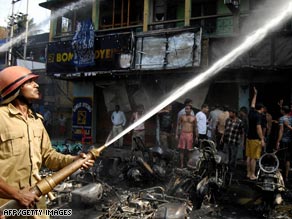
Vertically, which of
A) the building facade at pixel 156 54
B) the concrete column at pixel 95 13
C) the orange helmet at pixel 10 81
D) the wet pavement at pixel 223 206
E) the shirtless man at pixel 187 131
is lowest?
the wet pavement at pixel 223 206

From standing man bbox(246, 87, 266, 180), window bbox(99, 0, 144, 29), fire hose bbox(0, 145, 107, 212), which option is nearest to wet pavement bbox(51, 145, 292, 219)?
standing man bbox(246, 87, 266, 180)

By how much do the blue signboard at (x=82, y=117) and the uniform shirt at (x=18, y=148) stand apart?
1294 centimetres

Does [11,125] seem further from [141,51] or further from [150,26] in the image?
[150,26]

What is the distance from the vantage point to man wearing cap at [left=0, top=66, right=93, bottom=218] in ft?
7.50

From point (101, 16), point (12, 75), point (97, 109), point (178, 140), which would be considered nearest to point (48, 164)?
point (12, 75)

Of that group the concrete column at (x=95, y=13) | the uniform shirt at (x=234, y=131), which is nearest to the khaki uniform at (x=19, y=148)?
the uniform shirt at (x=234, y=131)

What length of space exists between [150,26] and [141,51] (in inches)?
62.5

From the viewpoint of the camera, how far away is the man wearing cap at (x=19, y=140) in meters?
2.29

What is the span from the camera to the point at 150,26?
1383 cm

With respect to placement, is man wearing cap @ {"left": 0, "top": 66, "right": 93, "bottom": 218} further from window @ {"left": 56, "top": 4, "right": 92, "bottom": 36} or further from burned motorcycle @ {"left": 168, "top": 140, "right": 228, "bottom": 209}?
window @ {"left": 56, "top": 4, "right": 92, "bottom": 36}

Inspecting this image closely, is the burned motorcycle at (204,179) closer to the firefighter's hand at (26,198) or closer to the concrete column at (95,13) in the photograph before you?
the firefighter's hand at (26,198)

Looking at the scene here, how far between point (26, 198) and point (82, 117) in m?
13.9

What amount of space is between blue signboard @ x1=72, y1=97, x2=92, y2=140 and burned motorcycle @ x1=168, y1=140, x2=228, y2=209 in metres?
9.62

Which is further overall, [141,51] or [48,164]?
[141,51]
